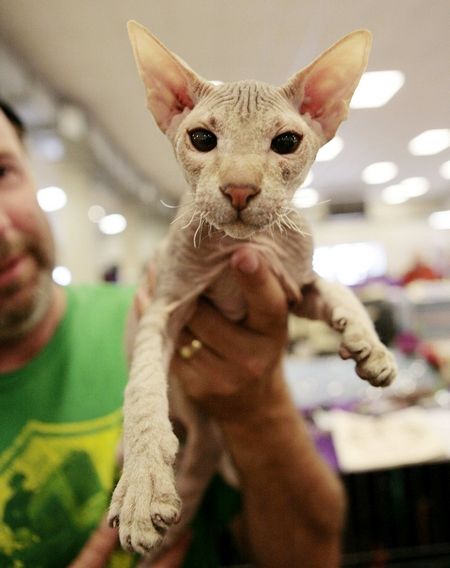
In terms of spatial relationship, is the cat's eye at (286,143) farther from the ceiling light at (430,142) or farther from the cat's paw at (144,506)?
the cat's paw at (144,506)

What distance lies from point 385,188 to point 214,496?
0.81 meters

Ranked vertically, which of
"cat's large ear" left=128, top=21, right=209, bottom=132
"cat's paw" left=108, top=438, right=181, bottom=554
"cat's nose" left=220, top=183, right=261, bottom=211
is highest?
"cat's large ear" left=128, top=21, right=209, bottom=132

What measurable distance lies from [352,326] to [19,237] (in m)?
0.40

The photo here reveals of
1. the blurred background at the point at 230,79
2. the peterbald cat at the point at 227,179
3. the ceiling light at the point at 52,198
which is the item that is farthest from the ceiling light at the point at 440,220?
the ceiling light at the point at 52,198

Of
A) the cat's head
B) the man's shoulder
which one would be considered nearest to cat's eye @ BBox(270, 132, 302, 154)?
the cat's head

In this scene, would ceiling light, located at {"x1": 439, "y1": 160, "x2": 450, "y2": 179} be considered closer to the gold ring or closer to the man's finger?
the man's finger

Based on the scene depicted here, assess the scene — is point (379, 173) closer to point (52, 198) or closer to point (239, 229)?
point (239, 229)

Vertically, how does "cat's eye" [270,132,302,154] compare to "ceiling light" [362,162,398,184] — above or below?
below

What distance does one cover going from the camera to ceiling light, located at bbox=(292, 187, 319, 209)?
0.33 meters

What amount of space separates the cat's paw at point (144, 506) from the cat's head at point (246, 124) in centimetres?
17

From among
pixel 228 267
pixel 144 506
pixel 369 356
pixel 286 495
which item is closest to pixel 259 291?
pixel 228 267

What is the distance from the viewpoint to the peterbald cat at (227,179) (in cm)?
27

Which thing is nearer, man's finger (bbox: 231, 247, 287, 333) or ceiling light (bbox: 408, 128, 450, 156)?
ceiling light (bbox: 408, 128, 450, 156)

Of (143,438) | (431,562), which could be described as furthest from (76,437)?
(431,562)
